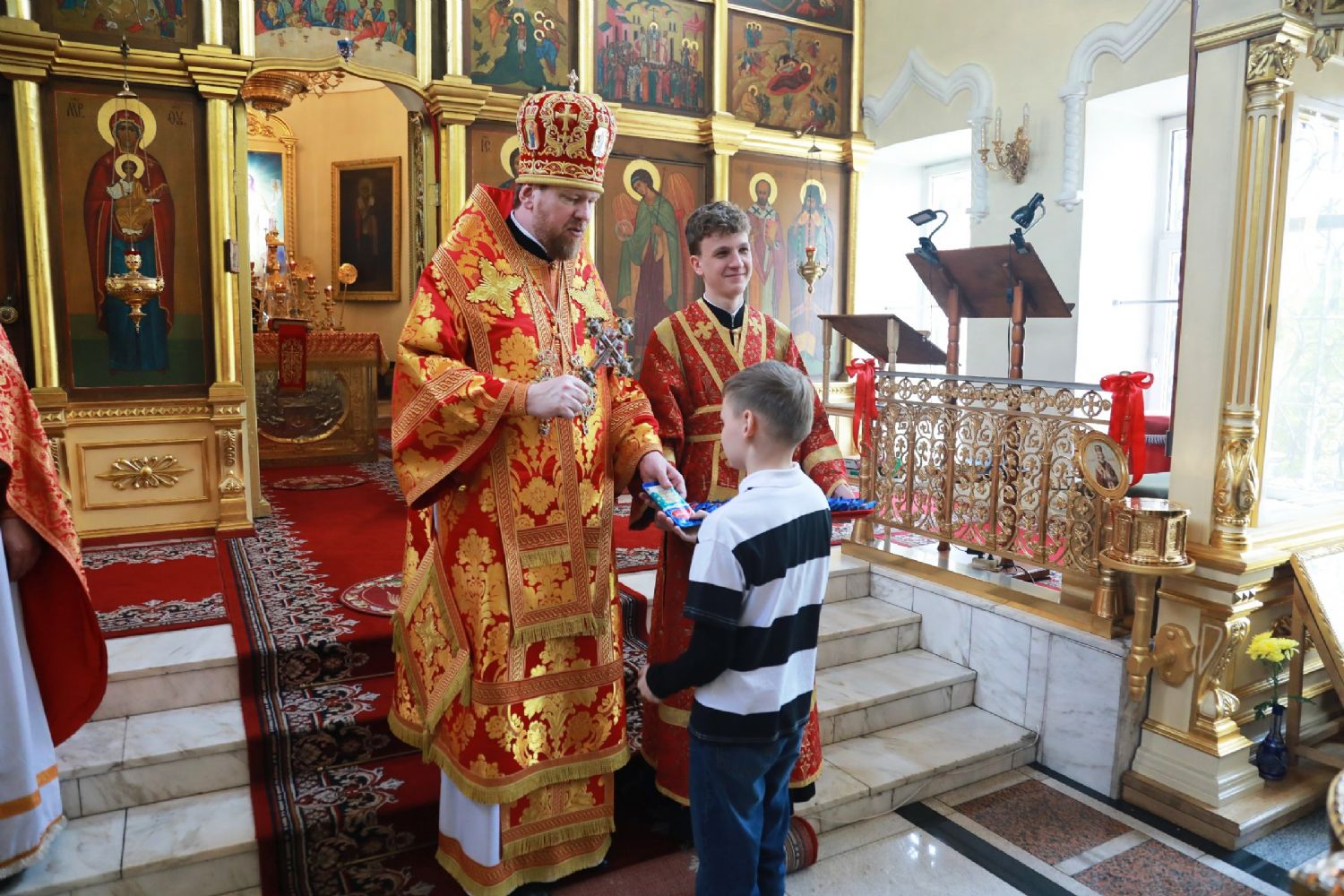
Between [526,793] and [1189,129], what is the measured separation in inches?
138

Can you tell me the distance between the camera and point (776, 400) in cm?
212

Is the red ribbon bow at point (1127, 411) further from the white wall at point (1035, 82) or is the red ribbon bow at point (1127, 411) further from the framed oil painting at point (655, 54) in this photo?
the framed oil painting at point (655, 54)

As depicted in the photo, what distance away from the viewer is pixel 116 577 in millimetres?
4719

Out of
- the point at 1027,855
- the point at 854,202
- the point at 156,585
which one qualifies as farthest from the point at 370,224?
the point at 1027,855

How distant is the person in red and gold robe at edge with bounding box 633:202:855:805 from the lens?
9.73ft

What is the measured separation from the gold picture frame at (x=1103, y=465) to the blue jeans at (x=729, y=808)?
223cm

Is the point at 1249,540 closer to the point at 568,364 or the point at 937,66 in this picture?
the point at 568,364

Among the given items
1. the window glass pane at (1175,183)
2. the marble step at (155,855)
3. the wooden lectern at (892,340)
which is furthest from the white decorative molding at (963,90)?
the marble step at (155,855)

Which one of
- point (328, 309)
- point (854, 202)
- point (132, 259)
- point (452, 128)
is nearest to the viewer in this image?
Answer: point (132, 259)

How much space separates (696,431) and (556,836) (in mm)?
1308

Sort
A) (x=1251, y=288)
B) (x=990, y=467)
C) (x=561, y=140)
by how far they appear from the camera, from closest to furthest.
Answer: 1. (x=561, y=140)
2. (x=1251, y=288)
3. (x=990, y=467)

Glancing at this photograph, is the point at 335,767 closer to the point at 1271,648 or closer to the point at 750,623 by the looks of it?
the point at 750,623

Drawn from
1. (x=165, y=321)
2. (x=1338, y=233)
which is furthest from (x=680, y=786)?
(x=165, y=321)

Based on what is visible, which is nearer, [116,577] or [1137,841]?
[1137,841]
